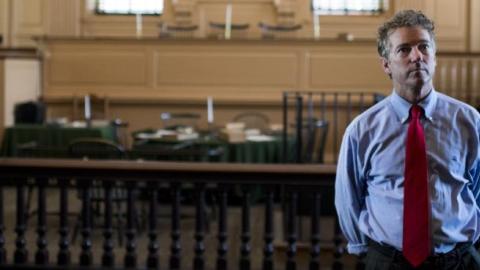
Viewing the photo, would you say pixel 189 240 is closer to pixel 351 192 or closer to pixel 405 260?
pixel 351 192

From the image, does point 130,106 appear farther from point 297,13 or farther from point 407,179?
point 407,179

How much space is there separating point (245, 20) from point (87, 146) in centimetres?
685

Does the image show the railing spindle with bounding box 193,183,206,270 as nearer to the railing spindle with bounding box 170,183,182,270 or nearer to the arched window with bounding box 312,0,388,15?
the railing spindle with bounding box 170,183,182,270

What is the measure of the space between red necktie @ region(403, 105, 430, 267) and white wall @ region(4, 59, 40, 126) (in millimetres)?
8736

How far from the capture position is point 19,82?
404 inches

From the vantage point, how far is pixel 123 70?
10828 mm

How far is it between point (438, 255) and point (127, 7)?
38.9 ft

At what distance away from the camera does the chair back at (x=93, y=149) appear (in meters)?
6.30

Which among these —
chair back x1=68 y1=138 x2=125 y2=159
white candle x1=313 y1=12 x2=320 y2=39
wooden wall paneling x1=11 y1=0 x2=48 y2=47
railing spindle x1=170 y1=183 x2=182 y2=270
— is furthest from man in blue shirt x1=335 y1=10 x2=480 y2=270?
wooden wall paneling x1=11 y1=0 x2=48 y2=47

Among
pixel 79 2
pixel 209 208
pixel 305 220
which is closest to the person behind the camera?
pixel 305 220

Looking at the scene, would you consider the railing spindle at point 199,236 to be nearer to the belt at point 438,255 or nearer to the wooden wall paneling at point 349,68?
the belt at point 438,255

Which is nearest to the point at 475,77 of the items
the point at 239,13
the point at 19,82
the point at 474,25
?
the point at 474,25

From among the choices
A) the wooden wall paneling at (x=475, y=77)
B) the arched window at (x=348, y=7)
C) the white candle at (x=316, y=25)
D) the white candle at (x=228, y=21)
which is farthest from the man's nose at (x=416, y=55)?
the arched window at (x=348, y=7)

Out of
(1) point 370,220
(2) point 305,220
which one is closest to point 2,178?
(1) point 370,220
